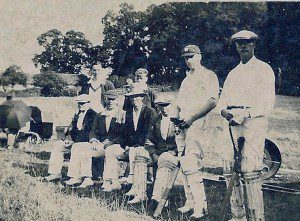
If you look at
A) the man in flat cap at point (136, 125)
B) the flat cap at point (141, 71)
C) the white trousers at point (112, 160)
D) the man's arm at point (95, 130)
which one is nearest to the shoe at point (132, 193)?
the man in flat cap at point (136, 125)

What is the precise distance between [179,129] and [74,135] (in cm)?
153

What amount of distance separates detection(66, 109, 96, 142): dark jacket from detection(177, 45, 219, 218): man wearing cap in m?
1.25

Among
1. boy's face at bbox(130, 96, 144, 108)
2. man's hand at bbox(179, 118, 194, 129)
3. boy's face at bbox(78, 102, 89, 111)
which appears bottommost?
man's hand at bbox(179, 118, 194, 129)

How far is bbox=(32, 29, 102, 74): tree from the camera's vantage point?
189 inches

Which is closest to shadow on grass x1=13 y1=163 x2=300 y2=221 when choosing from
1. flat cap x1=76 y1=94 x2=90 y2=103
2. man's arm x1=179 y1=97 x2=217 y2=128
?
man's arm x1=179 y1=97 x2=217 y2=128

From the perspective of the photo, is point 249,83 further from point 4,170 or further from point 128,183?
point 4,170

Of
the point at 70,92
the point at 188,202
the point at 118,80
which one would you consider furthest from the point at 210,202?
the point at 70,92

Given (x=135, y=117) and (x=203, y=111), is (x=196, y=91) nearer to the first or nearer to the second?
(x=203, y=111)

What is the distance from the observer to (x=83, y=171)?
4074 millimetres

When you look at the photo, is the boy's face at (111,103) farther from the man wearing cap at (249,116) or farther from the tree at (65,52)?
the man wearing cap at (249,116)

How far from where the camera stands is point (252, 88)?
2.88 meters

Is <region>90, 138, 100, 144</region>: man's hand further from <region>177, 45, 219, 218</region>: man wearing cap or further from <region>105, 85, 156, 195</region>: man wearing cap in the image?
<region>177, 45, 219, 218</region>: man wearing cap

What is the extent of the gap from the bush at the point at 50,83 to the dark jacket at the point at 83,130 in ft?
3.78

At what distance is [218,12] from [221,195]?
1889 millimetres
